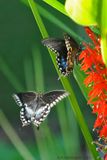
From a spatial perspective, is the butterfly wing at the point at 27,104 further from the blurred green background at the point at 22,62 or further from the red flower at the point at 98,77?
the blurred green background at the point at 22,62

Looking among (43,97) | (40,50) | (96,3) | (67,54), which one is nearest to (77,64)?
(67,54)

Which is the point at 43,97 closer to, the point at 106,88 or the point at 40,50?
the point at 106,88

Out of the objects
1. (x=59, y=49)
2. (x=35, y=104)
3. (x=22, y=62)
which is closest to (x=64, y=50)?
(x=59, y=49)

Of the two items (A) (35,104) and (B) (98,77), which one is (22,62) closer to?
(A) (35,104)

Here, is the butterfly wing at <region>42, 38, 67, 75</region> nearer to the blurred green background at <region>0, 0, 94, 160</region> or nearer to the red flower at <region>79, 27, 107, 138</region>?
the red flower at <region>79, 27, 107, 138</region>

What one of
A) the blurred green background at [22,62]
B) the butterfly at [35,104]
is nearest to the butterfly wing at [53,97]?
the butterfly at [35,104]
